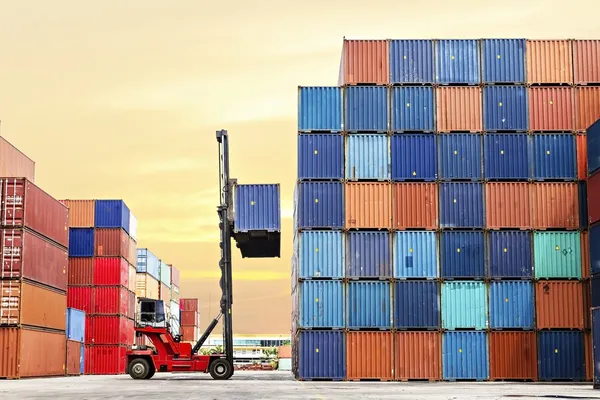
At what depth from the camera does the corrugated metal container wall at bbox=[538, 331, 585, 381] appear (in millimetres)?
44156

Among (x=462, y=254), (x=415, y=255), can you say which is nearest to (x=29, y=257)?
(x=415, y=255)

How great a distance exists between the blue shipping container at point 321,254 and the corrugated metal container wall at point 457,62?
32.8 feet

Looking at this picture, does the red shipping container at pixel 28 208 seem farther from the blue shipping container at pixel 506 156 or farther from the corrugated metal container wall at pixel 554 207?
the corrugated metal container wall at pixel 554 207

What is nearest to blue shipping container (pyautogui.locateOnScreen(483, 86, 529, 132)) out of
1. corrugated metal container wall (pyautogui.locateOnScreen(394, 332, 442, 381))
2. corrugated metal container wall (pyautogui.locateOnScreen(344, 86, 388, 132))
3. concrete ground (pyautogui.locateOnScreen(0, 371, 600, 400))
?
corrugated metal container wall (pyautogui.locateOnScreen(344, 86, 388, 132))

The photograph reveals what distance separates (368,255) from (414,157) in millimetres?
5539

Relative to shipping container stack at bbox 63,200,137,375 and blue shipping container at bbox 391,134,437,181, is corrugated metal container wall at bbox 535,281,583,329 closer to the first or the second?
blue shipping container at bbox 391,134,437,181

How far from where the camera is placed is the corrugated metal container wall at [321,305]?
43.9 metres

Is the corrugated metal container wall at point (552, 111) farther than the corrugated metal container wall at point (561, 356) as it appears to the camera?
Yes

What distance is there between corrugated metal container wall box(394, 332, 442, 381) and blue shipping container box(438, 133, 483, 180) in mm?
8051

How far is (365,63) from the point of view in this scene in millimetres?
46344

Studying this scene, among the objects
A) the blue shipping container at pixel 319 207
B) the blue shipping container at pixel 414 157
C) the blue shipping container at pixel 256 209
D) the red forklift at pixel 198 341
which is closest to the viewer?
the red forklift at pixel 198 341

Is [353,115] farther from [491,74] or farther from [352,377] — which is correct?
[352,377]

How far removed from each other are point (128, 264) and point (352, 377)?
41295 millimetres

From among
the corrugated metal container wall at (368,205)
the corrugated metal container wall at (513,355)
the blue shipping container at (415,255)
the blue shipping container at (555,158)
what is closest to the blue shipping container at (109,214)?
the corrugated metal container wall at (368,205)
